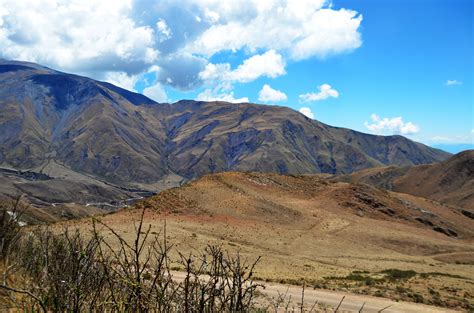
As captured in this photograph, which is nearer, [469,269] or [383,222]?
[469,269]

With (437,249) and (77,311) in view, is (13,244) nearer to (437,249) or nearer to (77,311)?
(77,311)

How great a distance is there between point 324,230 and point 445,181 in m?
107

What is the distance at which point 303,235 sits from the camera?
154 feet

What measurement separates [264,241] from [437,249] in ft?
73.8

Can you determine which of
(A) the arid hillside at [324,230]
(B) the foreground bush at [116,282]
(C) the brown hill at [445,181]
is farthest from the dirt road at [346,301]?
(C) the brown hill at [445,181]

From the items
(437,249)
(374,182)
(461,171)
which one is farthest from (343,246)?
(374,182)

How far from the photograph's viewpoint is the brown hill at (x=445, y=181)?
12875 centimetres

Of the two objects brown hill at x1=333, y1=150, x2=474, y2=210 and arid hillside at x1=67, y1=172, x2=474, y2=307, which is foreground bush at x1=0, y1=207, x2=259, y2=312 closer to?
arid hillside at x1=67, y1=172, x2=474, y2=307

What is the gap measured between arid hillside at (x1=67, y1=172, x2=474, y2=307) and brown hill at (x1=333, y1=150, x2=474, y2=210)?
199 feet

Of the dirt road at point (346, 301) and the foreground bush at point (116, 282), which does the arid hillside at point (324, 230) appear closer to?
the dirt road at point (346, 301)

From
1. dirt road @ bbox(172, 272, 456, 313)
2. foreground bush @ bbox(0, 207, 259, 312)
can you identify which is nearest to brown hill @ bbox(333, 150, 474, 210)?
dirt road @ bbox(172, 272, 456, 313)

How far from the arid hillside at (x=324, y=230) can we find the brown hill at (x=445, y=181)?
60.7 metres

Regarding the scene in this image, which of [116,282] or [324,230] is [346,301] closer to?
[116,282]

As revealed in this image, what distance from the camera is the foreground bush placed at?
3.69 m
